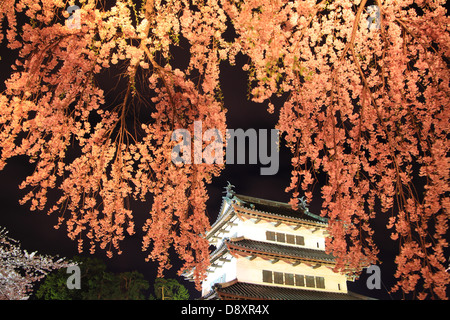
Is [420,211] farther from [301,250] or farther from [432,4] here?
[301,250]

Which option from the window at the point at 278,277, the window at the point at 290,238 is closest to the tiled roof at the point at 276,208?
the window at the point at 290,238

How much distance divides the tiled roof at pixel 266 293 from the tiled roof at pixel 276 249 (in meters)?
1.81

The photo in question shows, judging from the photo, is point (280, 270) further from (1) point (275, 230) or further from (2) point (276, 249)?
(1) point (275, 230)

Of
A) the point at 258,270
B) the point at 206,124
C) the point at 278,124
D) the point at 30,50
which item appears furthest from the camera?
the point at 258,270

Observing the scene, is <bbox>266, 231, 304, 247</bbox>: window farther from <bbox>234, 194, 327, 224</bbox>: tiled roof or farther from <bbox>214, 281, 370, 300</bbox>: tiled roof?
<bbox>214, 281, 370, 300</bbox>: tiled roof

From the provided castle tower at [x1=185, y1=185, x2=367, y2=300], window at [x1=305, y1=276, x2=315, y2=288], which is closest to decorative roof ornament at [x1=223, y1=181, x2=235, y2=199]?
castle tower at [x1=185, y1=185, x2=367, y2=300]

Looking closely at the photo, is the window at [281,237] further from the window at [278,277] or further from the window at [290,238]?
the window at [278,277]

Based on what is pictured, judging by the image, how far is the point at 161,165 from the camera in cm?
788

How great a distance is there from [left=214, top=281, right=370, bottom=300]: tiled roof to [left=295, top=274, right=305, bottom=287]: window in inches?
15.4

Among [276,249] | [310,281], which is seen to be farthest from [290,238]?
[310,281]

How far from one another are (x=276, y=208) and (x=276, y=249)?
13.1ft

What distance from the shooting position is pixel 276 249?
18797 mm
